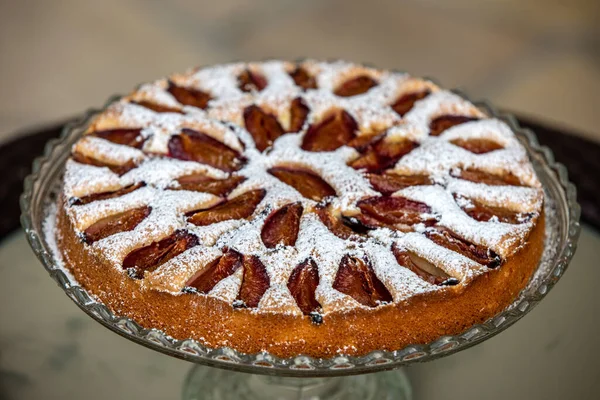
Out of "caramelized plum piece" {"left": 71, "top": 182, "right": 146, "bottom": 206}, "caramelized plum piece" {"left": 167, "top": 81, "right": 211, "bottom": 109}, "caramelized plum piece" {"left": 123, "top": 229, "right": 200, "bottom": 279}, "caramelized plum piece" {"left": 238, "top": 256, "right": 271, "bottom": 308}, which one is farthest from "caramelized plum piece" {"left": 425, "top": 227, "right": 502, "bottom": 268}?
"caramelized plum piece" {"left": 167, "top": 81, "right": 211, "bottom": 109}

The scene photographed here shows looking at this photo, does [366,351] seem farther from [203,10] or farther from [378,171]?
[203,10]

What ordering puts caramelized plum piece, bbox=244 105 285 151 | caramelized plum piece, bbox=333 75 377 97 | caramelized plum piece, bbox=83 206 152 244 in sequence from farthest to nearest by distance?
1. caramelized plum piece, bbox=333 75 377 97
2. caramelized plum piece, bbox=244 105 285 151
3. caramelized plum piece, bbox=83 206 152 244

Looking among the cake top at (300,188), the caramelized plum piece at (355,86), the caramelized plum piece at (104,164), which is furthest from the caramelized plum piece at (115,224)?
the caramelized plum piece at (355,86)

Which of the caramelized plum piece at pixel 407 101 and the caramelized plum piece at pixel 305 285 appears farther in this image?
the caramelized plum piece at pixel 407 101

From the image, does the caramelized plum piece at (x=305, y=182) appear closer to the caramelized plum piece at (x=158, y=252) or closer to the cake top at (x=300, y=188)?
the cake top at (x=300, y=188)

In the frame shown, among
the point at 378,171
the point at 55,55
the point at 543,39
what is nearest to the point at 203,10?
the point at 55,55

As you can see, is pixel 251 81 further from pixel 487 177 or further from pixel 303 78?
pixel 487 177

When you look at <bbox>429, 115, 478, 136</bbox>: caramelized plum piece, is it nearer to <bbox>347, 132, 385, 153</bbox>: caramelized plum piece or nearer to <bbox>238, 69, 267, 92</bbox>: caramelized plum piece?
<bbox>347, 132, 385, 153</bbox>: caramelized plum piece
